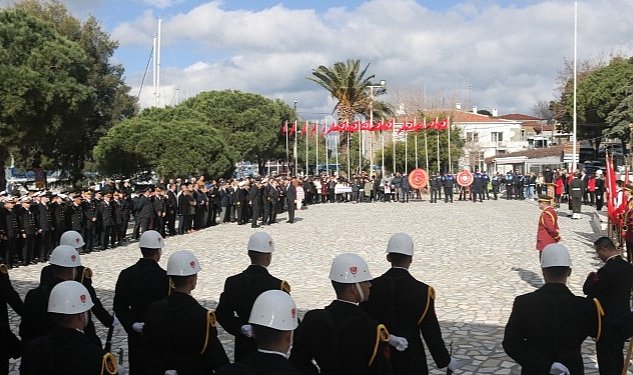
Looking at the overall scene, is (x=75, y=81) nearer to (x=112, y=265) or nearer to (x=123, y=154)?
(x=123, y=154)

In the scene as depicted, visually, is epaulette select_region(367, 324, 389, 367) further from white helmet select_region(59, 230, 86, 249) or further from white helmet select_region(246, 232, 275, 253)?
white helmet select_region(59, 230, 86, 249)

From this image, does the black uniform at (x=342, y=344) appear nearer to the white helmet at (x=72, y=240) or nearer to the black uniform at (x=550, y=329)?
the black uniform at (x=550, y=329)

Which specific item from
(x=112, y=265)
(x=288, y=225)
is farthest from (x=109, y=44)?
(x=112, y=265)

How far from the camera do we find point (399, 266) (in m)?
4.86

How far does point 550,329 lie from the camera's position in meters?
4.18

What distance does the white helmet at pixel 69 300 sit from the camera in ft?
13.0

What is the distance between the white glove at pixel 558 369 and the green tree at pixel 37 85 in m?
20.3

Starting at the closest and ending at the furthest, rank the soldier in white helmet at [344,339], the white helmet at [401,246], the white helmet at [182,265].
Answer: the soldier in white helmet at [344,339] → the white helmet at [182,265] → the white helmet at [401,246]

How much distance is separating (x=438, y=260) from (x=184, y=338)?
11591 millimetres

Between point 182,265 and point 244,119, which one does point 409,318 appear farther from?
point 244,119

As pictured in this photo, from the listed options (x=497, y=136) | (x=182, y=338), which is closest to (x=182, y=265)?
(x=182, y=338)

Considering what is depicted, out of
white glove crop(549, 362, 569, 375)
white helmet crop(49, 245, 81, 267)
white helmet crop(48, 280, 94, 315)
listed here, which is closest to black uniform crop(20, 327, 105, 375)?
white helmet crop(48, 280, 94, 315)

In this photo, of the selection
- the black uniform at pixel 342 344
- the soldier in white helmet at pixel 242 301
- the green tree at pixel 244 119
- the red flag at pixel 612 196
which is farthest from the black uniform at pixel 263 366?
the green tree at pixel 244 119

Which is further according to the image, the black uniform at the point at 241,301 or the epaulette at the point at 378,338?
the black uniform at the point at 241,301
